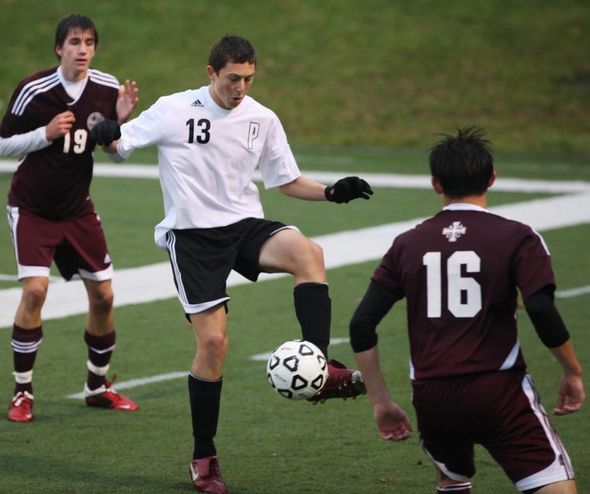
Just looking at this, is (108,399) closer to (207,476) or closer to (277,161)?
A: (207,476)

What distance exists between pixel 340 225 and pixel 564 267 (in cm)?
333

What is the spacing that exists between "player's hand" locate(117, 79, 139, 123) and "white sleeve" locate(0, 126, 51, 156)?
452mm

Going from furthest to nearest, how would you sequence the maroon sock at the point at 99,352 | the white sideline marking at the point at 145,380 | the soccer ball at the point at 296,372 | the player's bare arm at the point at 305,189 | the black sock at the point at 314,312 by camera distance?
the white sideline marking at the point at 145,380 < the maroon sock at the point at 99,352 < the player's bare arm at the point at 305,189 < the black sock at the point at 314,312 < the soccer ball at the point at 296,372

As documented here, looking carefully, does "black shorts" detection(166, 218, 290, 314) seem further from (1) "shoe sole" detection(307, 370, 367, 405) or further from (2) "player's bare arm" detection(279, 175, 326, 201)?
(1) "shoe sole" detection(307, 370, 367, 405)

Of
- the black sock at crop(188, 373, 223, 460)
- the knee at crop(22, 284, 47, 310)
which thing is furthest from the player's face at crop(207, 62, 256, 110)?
the knee at crop(22, 284, 47, 310)

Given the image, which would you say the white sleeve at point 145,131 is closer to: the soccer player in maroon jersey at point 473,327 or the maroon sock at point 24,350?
the maroon sock at point 24,350

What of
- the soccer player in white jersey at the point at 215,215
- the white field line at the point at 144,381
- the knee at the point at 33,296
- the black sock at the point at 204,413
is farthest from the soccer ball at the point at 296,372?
the white field line at the point at 144,381

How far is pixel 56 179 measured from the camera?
8.02 m

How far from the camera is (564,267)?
13227 millimetres

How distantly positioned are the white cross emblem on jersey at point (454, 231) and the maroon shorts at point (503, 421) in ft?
1.66

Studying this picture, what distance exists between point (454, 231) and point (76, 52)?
11.8 feet

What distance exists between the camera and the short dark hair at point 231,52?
21.9 feet

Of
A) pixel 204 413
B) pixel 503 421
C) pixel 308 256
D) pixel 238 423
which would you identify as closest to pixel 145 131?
pixel 308 256

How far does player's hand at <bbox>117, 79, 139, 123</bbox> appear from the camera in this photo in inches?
311
